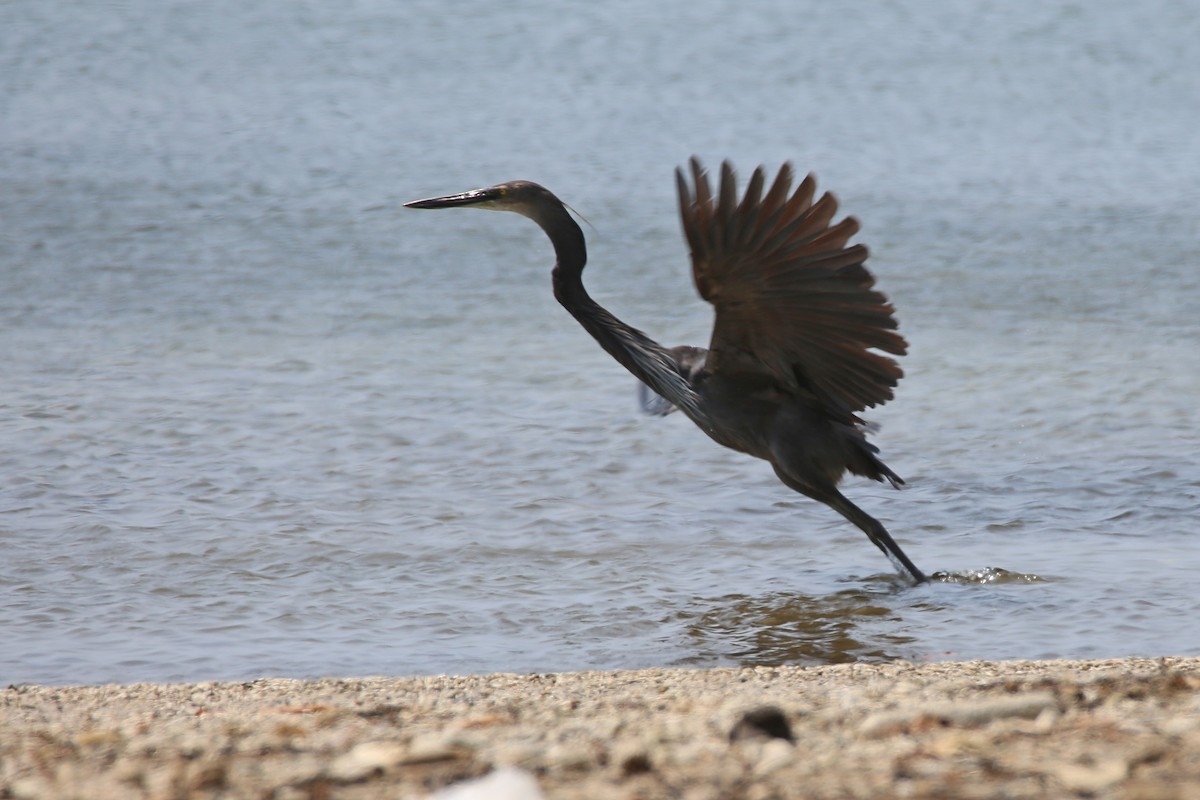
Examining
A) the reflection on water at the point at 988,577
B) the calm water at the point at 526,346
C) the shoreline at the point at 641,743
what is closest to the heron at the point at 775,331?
the reflection on water at the point at 988,577

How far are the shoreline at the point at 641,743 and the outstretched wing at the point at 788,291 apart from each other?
1.62 m

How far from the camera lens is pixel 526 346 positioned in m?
9.20

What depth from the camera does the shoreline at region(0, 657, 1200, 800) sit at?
9.34 ft

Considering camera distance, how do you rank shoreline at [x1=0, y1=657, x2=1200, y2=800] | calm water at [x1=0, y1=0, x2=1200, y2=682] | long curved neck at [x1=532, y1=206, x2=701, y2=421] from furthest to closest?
1. long curved neck at [x1=532, y1=206, x2=701, y2=421]
2. calm water at [x1=0, y1=0, x2=1200, y2=682]
3. shoreline at [x1=0, y1=657, x2=1200, y2=800]

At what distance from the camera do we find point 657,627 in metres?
5.21

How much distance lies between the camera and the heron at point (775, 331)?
5.18 metres

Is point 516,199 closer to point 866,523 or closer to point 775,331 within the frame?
point 775,331

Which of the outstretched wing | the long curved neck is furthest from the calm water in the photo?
the outstretched wing

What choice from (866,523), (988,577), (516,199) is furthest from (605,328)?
(988,577)

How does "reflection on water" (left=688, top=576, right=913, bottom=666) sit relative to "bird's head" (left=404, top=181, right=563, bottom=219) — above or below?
below

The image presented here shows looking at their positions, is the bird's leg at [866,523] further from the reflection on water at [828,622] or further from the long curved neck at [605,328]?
the long curved neck at [605,328]

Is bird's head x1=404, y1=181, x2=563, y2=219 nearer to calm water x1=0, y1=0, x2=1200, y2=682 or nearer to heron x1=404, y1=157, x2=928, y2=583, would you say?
heron x1=404, y1=157, x2=928, y2=583

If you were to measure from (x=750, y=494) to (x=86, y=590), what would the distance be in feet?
9.34

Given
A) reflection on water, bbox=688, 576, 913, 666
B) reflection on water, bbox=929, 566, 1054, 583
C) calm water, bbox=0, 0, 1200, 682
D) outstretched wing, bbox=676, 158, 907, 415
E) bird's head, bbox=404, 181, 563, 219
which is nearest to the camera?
reflection on water, bbox=688, 576, 913, 666
